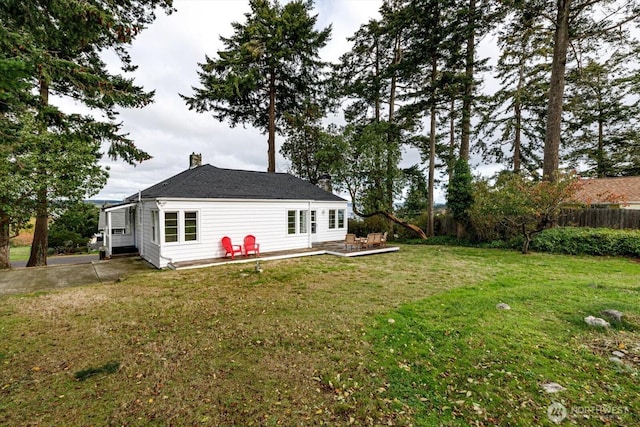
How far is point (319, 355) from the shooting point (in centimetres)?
368

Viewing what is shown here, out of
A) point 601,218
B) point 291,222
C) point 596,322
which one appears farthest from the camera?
point 291,222

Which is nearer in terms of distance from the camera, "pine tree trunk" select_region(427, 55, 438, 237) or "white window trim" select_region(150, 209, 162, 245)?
"white window trim" select_region(150, 209, 162, 245)

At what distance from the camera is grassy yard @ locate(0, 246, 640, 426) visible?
2662 millimetres

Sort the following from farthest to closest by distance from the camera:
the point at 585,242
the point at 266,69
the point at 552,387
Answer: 1. the point at 266,69
2. the point at 585,242
3. the point at 552,387

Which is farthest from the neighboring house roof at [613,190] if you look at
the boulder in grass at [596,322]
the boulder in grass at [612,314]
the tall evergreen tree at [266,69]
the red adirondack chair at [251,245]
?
the tall evergreen tree at [266,69]

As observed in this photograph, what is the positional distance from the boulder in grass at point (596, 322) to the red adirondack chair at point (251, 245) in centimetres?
1000

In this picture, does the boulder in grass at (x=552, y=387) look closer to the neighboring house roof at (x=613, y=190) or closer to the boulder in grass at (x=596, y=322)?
the boulder in grass at (x=596, y=322)

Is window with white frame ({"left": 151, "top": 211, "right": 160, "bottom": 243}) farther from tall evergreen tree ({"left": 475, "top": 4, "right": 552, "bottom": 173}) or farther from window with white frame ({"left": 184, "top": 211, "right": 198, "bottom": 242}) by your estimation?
tall evergreen tree ({"left": 475, "top": 4, "right": 552, "bottom": 173})

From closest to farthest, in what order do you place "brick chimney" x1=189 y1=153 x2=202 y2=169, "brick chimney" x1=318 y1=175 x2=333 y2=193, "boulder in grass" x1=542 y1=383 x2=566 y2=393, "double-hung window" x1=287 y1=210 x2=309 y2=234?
1. "boulder in grass" x1=542 y1=383 x2=566 y2=393
2. "double-hung window" x1=287 y1=210 x2=309 y2=234
3. "brick chimney" x1=189 y1=153 x2=202 y2=169
4. "brick chimney" x1=318 y1=175 x2=333 y2=193

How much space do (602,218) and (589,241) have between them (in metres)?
2.36

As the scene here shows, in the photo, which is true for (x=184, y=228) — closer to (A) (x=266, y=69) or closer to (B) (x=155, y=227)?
(B) (x=155, y=227)

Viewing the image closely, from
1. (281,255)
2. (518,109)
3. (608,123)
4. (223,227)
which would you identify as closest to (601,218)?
(518,109)

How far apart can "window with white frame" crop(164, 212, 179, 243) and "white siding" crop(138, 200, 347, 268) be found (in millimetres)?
160

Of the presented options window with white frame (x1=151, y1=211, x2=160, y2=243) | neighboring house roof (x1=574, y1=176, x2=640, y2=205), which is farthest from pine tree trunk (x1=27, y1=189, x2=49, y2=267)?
neighboring house roof (x1=574, y1=176, x2=640, y2=205)
